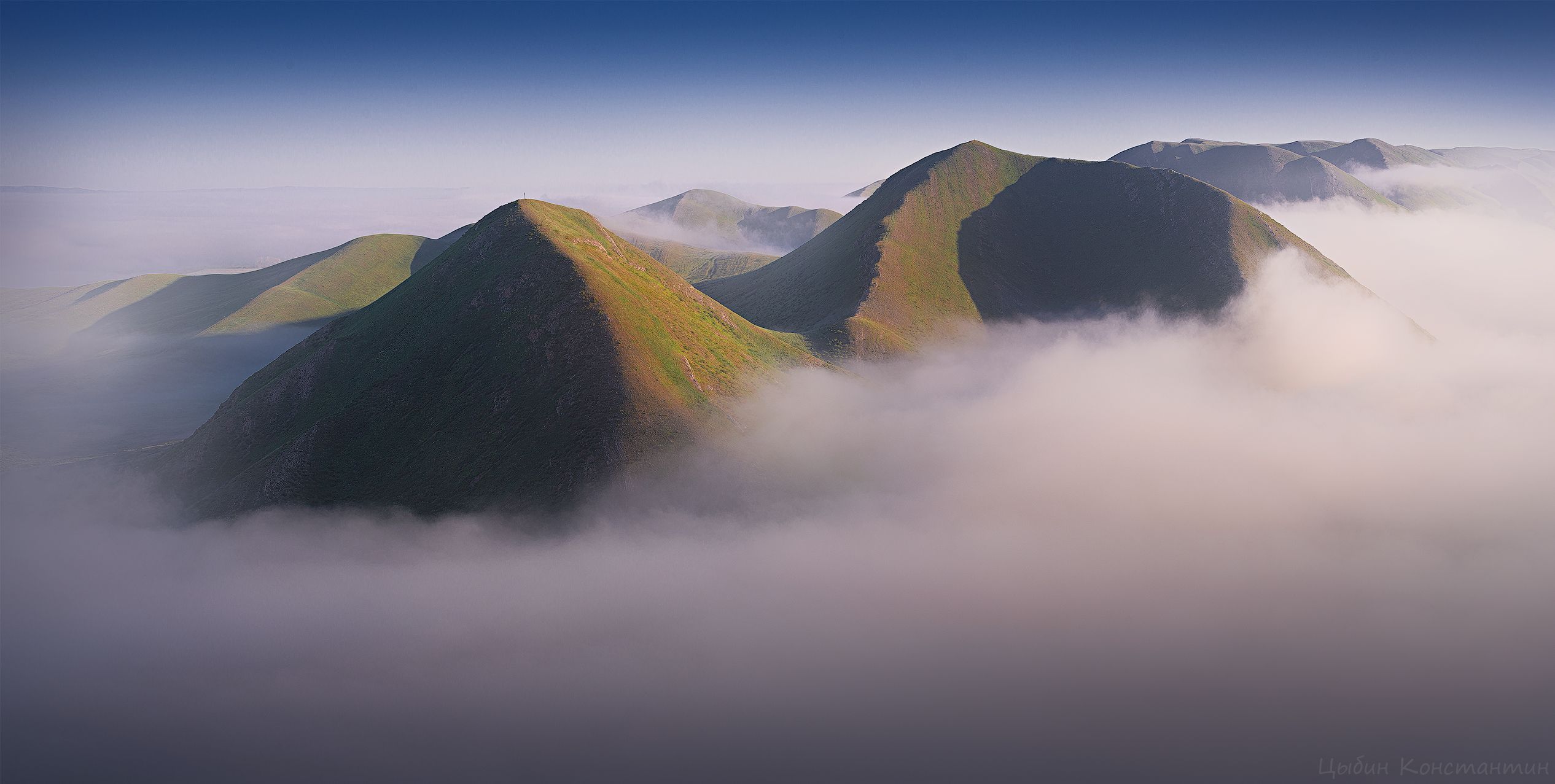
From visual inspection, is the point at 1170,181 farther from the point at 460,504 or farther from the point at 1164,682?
the point at 460,504

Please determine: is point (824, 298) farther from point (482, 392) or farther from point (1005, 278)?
point (482, 392)

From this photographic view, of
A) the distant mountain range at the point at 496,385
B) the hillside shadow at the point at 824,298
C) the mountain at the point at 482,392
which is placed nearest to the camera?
the mountain at the point at 482,392

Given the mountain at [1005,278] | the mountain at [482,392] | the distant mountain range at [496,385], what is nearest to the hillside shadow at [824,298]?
the mountain at [1005,278]

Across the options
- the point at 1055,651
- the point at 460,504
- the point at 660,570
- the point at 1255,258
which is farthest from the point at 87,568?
the point at 1255,258

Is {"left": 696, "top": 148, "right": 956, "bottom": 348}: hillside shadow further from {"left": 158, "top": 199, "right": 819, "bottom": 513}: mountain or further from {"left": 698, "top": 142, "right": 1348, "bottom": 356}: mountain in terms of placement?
{"left": 158, "top": 199, "right": 819, "bottom": 513}: mountain

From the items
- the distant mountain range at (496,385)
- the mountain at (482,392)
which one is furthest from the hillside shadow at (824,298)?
the mountain at (482,392)

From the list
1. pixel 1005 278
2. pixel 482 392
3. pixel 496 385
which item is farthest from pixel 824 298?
pixel 482 392

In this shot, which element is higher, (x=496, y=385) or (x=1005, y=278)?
(x=1005, y=278)

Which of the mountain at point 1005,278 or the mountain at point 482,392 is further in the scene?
the mountain at point 1005,278

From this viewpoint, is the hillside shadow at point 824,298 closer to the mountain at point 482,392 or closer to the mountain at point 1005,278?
the mountain at point 1005,278

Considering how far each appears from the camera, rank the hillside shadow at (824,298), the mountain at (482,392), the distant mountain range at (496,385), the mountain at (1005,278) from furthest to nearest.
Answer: the mountain at (1005,278) < the hillside shadow at (824,298) < the distant mountain range at (496,385) < the mountain at (482,392)
